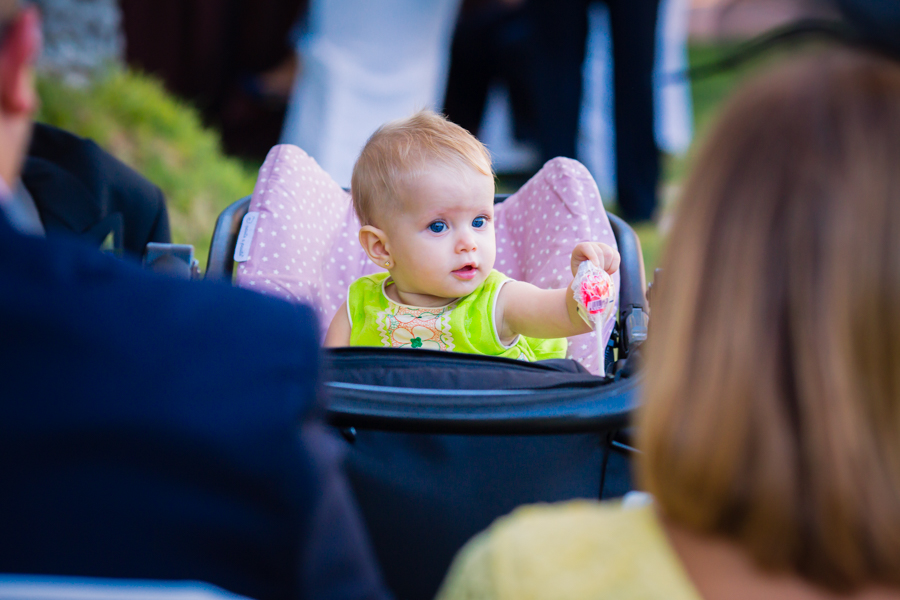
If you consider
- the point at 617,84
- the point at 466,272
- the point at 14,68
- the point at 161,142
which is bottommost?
the point at 466,272

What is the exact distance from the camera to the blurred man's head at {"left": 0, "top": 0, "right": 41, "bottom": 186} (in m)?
0.63

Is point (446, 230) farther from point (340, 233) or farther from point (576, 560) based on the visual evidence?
point (576, 560)

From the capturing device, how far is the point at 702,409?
0.60m

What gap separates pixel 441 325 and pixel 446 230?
0.19 m

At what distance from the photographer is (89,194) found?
192cm

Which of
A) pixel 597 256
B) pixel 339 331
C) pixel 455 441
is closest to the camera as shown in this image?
pixel 455 441

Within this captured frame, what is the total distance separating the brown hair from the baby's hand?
866 mm

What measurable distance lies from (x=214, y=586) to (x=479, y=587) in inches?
8.3

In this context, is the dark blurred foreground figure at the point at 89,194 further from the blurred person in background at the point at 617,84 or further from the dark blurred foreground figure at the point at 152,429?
the blurred person in background at the point at 617,84

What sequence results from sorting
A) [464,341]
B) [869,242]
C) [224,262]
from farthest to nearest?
[224,262]
[464,341]
[869,242]

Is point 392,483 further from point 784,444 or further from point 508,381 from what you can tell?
point 784,444

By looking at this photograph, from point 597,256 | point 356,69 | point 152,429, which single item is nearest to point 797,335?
point 152,429

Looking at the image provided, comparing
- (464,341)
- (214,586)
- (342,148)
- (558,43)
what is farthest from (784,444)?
(342,148)

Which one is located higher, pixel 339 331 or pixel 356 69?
pixel 356 69
